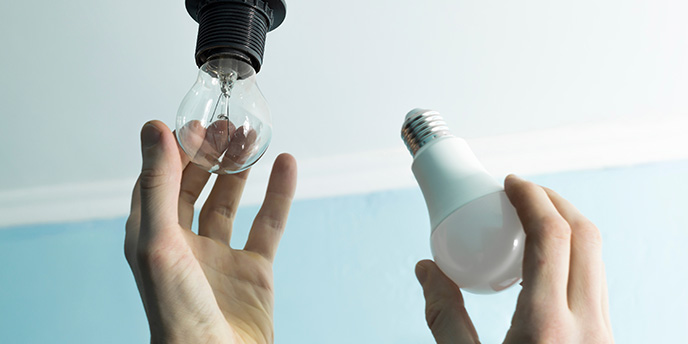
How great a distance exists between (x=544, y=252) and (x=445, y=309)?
12 centimetres

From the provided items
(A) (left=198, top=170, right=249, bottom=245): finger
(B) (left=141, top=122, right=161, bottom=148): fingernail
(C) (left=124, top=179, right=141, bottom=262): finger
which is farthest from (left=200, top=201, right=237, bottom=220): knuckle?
(B) (left=141, top=122, right=161, bottom=148): fingernail

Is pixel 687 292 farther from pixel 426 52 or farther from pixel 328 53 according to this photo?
pixel 328 53

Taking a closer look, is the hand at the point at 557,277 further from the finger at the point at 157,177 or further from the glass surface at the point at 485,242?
the finger at the point at 157,177

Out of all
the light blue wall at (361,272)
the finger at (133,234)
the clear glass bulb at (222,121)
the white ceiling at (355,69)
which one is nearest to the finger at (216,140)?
the clear glass bulb at (222,121)

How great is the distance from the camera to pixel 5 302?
1299 millimetres

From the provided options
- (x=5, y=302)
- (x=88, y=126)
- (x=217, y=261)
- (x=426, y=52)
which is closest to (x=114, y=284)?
(x=5, y=302)

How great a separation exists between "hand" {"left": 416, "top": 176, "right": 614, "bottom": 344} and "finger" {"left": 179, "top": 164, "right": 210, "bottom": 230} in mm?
419

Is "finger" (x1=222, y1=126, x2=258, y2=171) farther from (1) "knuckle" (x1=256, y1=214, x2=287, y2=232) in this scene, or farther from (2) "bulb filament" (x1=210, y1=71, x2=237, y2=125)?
(1) "knuckle" (x1=256, y1=214, x2=287, y2=232)

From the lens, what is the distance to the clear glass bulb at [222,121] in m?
0.50

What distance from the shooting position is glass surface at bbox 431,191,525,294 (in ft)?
1.34

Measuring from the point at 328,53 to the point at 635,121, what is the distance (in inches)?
28.4

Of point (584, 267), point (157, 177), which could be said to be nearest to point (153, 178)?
point (157, 177)

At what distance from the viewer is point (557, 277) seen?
387 millimetres

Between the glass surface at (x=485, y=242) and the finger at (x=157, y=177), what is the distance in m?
0.24
